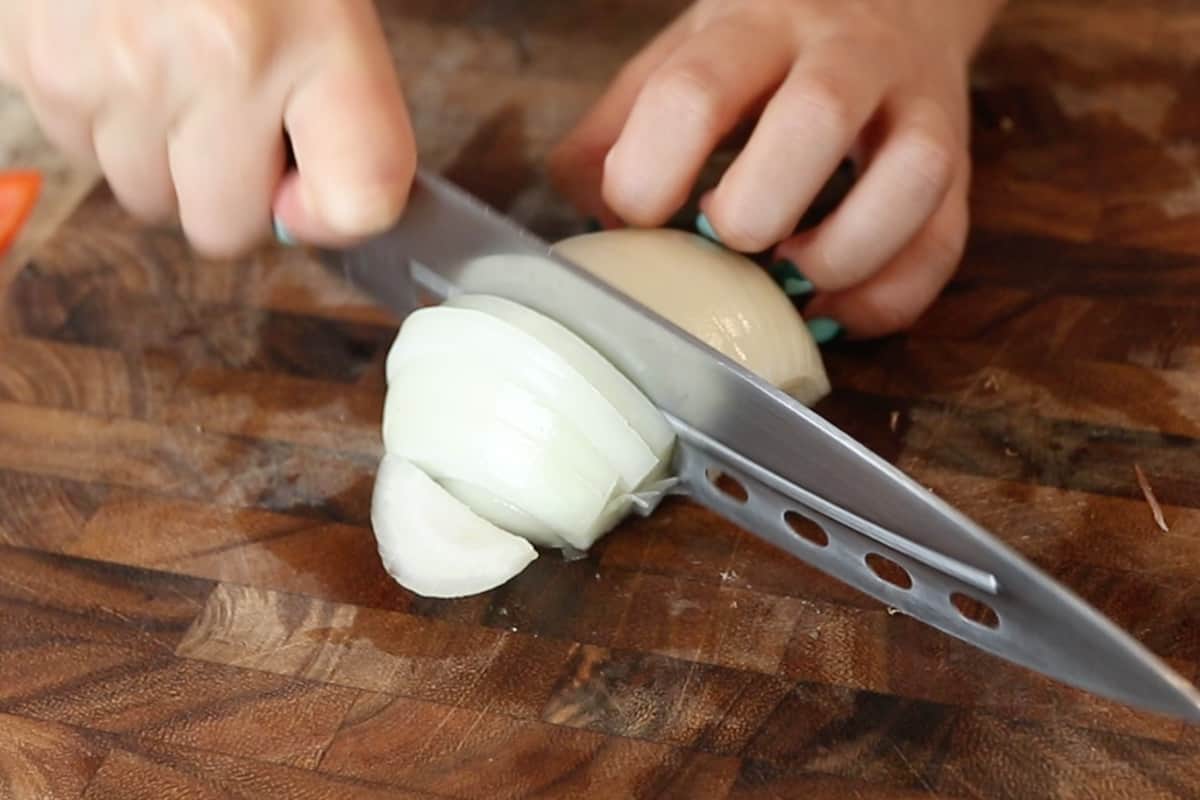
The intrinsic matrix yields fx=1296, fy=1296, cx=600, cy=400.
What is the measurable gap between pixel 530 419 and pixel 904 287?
0.30m

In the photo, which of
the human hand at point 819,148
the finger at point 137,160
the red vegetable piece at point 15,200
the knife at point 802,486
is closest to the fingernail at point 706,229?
the human hand at point 819,148

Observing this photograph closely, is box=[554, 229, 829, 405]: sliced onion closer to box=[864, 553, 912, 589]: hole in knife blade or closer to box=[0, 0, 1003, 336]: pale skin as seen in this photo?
box=[0, 0, 1003, 336]: pale skin

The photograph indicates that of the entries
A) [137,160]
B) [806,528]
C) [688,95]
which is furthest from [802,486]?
[137,160]

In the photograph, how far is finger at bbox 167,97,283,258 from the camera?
80 cm

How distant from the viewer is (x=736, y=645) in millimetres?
764

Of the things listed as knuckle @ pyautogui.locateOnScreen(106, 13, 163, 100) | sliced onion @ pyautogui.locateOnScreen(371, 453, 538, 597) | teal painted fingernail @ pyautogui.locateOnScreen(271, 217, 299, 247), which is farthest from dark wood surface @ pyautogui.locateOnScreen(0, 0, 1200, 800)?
knuckle @ pyautogui.locateOnScreen(106, 13, 163, 100)

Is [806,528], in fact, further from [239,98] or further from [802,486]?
[239,98]

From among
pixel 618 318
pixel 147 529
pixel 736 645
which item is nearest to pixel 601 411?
pixel 618 318

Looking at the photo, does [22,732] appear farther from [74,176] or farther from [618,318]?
[74,176]

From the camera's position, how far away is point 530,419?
781mm

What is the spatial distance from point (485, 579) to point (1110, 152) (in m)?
0.65

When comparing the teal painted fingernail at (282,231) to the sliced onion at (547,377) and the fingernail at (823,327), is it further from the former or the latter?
the fingernail at (823,327)

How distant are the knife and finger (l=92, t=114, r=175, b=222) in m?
0.15

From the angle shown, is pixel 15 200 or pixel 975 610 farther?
pixel 15 200
